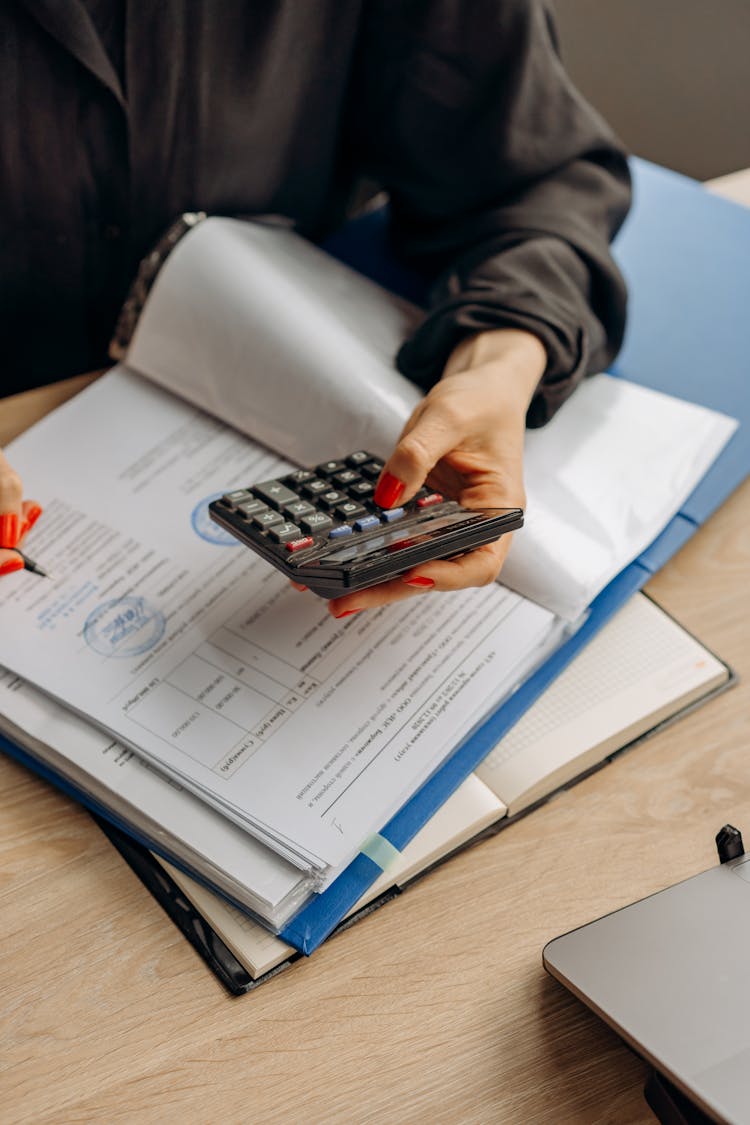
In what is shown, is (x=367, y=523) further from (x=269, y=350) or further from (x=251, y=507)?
(x=269, y=350)

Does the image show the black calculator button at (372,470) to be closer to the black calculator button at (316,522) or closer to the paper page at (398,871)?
the black calculator button at (316,522)

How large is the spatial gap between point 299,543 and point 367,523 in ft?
0.14

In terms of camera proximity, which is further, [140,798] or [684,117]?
[684,117]

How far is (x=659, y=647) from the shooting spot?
0.50 meters

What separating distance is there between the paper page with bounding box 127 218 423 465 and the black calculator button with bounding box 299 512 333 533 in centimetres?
11

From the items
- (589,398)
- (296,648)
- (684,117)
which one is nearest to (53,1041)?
(296,648)

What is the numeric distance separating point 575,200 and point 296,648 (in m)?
0.40

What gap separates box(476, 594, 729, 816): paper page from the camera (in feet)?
1.46

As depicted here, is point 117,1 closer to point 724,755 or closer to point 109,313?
point 109,313

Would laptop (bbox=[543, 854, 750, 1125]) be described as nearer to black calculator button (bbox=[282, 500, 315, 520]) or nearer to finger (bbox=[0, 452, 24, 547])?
Result: black calculator button (bbox=[282, 500, 315, 520])

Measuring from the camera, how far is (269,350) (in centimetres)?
57

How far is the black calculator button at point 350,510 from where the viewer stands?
45 centimetres

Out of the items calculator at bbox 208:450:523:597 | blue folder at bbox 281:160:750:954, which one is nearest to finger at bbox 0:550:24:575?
calculator at bbox 208:450:523:597

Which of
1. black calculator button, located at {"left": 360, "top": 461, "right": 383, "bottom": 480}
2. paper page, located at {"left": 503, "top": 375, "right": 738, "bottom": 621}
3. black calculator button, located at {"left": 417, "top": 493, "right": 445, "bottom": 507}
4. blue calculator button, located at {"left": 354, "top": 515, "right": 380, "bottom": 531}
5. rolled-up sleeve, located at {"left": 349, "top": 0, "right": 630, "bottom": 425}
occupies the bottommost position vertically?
paper page, located at {"left": 503, "top": 375, "right": 738, "bottom": 621}
